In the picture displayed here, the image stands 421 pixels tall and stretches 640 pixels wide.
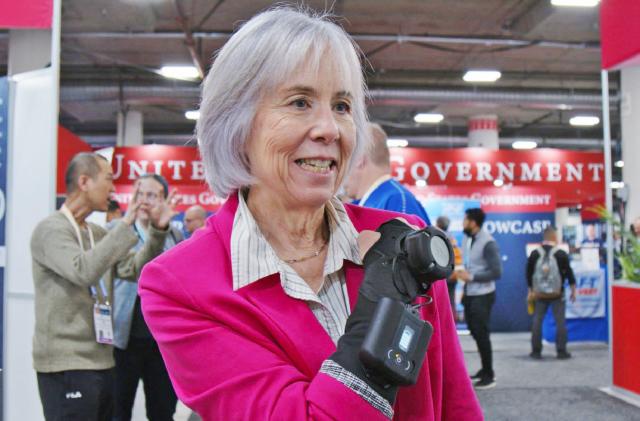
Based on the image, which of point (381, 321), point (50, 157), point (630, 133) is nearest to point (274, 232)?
point (381, 321)

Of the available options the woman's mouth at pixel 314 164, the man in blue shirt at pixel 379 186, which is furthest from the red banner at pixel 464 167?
the woman's mouth at pixel 314 164

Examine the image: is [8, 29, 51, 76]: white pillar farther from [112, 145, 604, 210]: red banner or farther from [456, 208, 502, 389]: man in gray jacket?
[112, 145, 604, 210]: red banner

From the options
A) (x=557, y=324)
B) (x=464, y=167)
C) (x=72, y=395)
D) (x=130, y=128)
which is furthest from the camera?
(x=130, y=128)

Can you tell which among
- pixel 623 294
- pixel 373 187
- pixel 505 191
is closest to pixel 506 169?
pixel 505 191

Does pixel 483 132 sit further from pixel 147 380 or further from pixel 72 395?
pixel 72 395

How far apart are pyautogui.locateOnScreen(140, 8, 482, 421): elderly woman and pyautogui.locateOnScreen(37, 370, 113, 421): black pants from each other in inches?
69.6

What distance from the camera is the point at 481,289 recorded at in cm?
600

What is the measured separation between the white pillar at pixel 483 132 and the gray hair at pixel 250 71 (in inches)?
549

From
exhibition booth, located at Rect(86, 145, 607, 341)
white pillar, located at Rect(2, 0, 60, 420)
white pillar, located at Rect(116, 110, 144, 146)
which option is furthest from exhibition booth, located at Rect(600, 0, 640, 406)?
white pillar, located at Rect(116, 110, 144, 146)

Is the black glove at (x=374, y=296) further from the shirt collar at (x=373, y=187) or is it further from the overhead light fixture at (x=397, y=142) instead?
the overhead light fixture at (x=397, y=142)

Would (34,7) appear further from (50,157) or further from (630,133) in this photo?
(630,133)

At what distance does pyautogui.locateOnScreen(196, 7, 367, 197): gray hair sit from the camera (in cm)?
96

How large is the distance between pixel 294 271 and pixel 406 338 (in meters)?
0.26

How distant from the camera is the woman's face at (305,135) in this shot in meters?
0.96
